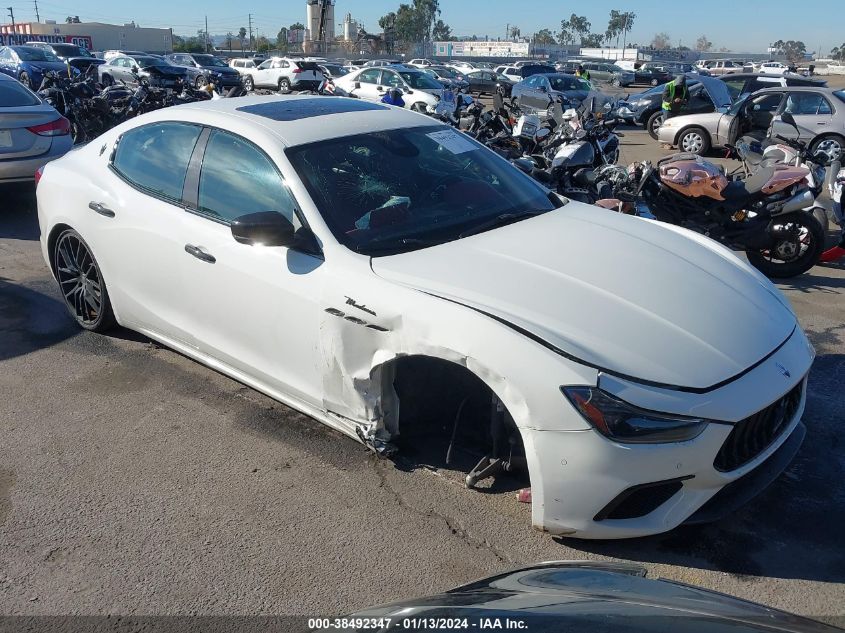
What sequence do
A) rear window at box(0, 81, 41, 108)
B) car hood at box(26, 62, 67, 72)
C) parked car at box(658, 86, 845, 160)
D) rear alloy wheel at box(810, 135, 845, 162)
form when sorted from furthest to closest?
car hood at box(26, 62, 67, 72)
parked car at box(658, 86, 845, 160)
rear alloy wheel at box(810, 135, 845, 162)
rear window at box(0, 81, 41, 108)

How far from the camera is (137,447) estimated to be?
388 cm

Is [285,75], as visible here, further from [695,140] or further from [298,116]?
[298,116]

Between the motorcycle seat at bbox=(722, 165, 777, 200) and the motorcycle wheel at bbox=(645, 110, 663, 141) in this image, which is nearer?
the motorcycle seat at bbox=(722, 165, 777, 200)

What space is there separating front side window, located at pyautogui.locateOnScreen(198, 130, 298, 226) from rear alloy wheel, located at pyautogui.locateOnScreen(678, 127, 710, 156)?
12.6 m

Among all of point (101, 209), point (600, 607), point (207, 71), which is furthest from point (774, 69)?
point (600, 607)

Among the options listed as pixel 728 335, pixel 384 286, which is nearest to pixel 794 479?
pixel 728 335

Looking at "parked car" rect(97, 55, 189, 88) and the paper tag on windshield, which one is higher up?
the paper tag on windshield

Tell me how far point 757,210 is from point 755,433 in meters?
4.18

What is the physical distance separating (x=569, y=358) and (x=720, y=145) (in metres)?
→ 13.5

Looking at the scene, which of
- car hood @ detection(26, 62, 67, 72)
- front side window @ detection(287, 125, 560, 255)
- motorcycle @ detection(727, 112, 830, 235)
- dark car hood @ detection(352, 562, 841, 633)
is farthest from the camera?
car hood @ detection(26, 62, 67, 72)

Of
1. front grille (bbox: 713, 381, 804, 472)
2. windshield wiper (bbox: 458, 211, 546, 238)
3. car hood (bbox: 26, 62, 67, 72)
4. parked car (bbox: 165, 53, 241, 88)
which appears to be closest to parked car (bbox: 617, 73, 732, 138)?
windshield wiper (bbox: 458, 211, 546, 238)

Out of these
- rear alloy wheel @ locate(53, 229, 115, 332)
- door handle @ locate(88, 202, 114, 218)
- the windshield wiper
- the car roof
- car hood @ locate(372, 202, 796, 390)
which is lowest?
rear alloy wheel @ locate(53, 229, 115, 332)

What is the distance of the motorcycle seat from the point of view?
6.58 metres

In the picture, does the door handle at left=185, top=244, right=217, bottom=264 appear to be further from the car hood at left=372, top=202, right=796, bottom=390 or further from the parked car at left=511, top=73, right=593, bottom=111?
the parked car at left=511, top=73, right=593, bottom=111
